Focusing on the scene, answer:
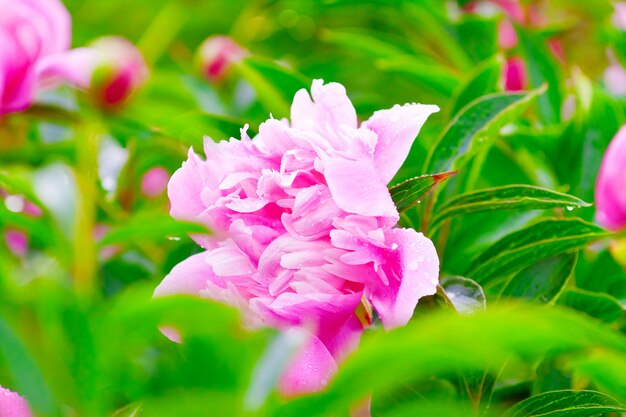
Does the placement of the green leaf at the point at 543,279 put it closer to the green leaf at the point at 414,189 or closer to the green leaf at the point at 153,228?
the green leaf at the point at 414,189

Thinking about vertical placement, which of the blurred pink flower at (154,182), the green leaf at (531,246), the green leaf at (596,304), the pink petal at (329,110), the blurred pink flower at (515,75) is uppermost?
the pink petal at (329,110)

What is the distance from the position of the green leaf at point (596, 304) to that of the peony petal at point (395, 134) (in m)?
0.19

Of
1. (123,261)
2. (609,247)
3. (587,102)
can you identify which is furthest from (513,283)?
(123,261)

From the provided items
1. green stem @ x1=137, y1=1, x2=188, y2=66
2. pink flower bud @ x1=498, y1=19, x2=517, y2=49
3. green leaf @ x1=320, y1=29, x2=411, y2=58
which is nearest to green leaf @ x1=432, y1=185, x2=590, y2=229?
green leaf @ x1=320, y1=29, x2=411, y2=58

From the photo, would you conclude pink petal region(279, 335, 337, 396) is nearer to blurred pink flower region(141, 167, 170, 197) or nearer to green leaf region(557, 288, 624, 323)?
green leaf region(557, 288, 624, 323)

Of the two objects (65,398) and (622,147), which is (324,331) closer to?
(65,398)

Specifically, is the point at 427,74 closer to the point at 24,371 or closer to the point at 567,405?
the point at 567,405

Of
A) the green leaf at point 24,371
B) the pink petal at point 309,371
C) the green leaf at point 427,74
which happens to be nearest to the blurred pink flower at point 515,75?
the green leaf at point 427,74

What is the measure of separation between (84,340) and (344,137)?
19 centimetres

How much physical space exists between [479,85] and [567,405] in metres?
0.29

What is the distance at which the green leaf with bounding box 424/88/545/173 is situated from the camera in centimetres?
59

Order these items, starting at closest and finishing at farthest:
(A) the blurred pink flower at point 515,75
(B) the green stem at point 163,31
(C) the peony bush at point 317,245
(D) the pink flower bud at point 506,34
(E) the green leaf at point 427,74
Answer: (C) the peony bush at point 317,245 → (E) the green leaf at point 427,74 → (A) the blurred pink flower at point 515,75 → (D) the pink flower bud at point 506,34 → (B) the green stem at point 163,31

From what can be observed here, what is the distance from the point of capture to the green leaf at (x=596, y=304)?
585 mm

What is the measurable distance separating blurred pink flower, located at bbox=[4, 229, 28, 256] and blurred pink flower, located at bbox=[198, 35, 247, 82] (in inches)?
16.3
